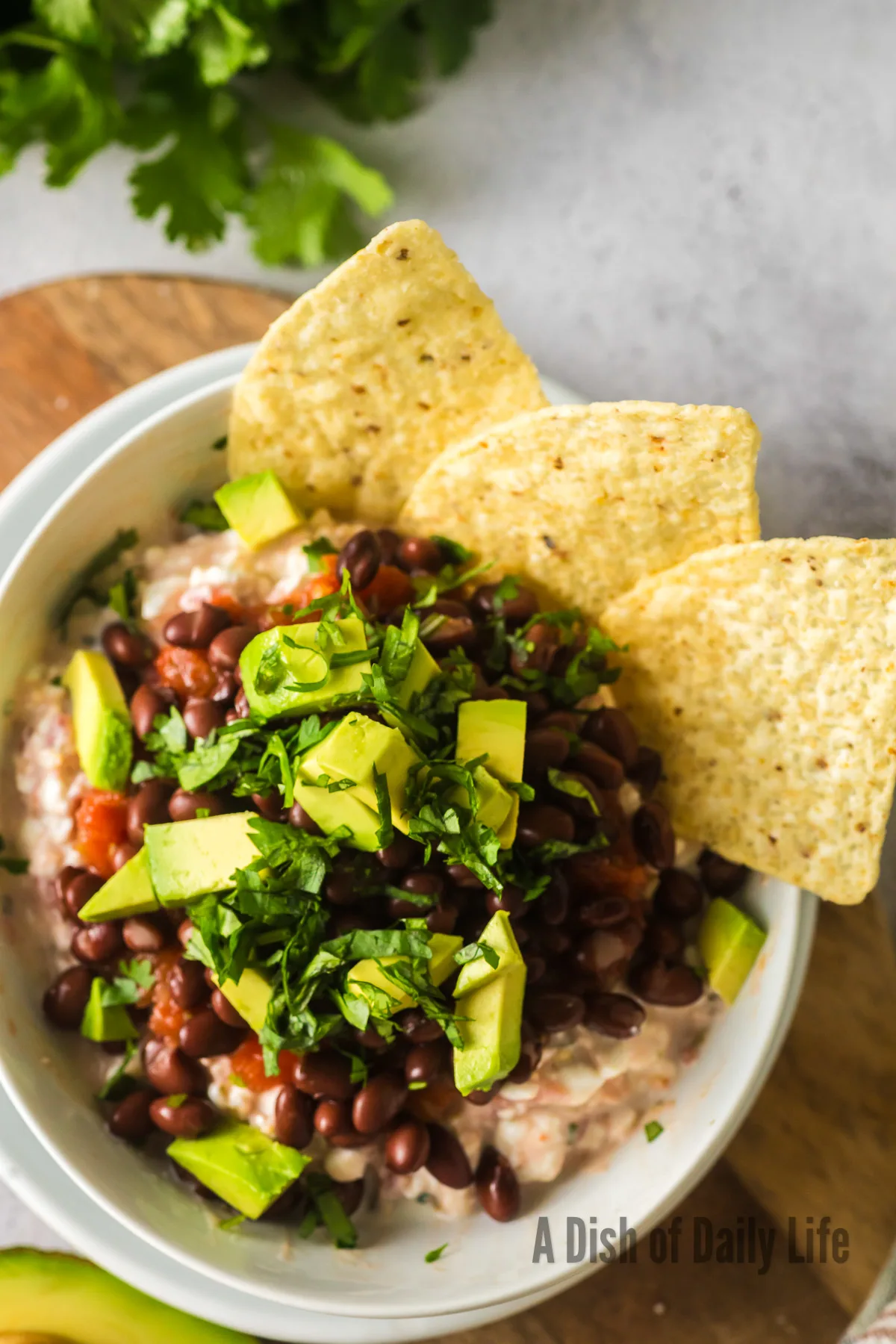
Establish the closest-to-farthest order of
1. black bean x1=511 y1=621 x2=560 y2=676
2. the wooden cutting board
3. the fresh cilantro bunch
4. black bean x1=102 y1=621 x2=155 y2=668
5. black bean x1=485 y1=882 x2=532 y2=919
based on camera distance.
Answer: black bean x1=485 y1=882 x2=532 y2=919, black bean x1=511 y1=621 x2=560 y2=676, black bean x1=102 y1=621 x2=155 y2=668, the wooden cutting board, the fresh cilantro bunch

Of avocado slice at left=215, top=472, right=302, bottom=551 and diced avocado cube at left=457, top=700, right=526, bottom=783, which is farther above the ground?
avocado slice at left=215, top=472, right=302, bottom=551

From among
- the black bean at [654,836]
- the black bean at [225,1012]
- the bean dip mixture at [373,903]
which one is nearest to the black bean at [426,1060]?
the bean dip mixture at [373,903]

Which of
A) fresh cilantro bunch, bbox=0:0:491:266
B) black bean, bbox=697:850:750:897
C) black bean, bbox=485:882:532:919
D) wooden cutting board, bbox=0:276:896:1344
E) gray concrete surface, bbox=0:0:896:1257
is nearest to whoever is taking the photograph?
black bean, bbox=485:882:532:919

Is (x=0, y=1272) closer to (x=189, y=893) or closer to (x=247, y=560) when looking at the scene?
(x=189, y=893)

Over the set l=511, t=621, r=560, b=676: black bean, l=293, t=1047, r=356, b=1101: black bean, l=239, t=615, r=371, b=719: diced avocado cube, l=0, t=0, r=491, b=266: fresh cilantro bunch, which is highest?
l=0, t=0, r=491, b=266: fresh cilantro bunch

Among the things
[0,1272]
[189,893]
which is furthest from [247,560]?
[0,1272]

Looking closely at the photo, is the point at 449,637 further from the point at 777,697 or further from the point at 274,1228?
the point at 274,1228

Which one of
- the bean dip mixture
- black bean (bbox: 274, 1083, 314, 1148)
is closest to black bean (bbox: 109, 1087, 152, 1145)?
the bean dip mixture

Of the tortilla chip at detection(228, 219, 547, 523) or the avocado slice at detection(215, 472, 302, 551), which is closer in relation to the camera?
the tortilla chip at detection(228, 219, 547, 523)

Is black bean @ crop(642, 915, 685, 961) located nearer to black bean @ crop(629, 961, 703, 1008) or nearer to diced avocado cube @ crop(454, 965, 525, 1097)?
black bean @ crop(629, 961, 703, 1008)
